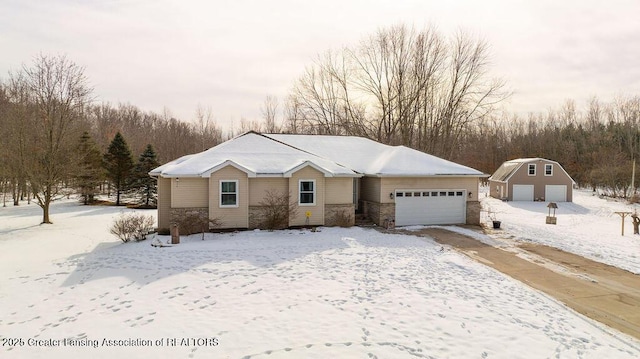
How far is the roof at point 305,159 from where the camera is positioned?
15.6 meters

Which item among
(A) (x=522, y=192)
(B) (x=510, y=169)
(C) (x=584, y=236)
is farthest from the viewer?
(B) (x=510, y=169)

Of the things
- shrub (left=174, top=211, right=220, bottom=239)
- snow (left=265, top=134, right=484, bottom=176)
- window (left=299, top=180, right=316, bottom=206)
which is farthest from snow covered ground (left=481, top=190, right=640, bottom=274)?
shrub (left=174, top=211, right=220, bottom=239)

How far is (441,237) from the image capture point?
589 inches

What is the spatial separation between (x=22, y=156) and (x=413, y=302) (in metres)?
24.9

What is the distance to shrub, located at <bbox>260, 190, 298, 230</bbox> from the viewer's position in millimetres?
15641

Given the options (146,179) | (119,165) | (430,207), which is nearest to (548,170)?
Result: (430,207)

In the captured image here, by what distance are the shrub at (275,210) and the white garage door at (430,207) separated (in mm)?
5617

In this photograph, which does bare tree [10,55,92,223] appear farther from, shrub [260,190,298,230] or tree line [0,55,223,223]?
shrub [260,190,298,230]

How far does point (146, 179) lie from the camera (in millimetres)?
28328

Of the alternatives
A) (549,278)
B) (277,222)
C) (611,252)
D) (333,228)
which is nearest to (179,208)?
(277,222)

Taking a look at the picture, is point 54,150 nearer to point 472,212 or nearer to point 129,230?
point 129,230

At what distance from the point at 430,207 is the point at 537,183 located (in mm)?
20615

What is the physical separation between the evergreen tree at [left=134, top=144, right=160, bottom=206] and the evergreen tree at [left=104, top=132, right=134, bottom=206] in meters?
1.32

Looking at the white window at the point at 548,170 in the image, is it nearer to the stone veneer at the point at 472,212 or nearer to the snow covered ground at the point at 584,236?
the snow covered ground at the point at 584,236
